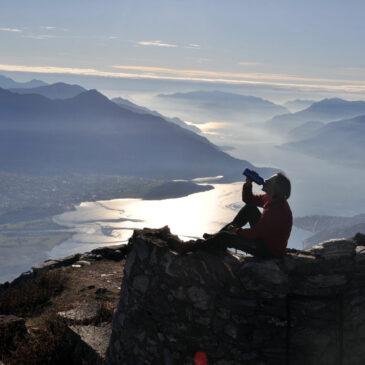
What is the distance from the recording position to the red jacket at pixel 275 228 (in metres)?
9.87

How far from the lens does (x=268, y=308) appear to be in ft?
30.6

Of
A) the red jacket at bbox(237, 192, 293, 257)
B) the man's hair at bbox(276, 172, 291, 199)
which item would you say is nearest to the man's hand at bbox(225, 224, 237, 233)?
the red jacket at bbox(237, 192, 293, 257)

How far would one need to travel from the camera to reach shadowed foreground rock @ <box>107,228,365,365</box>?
30.7 ft

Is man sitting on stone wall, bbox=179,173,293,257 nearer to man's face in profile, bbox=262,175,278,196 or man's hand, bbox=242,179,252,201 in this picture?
man's face in profile, bbox=262,175,278,196

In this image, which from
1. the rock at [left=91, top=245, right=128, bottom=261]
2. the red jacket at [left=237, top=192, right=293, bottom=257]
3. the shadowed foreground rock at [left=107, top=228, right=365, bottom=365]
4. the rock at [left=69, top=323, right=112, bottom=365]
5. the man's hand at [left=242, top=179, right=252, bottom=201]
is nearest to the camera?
the shadowed foreground rock at [left=107, top=228, right=365, bottom=365]

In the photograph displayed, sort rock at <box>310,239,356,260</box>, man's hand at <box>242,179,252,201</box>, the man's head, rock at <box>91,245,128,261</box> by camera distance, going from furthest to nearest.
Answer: rock at <box>91,245,128,261</box>
man's hand at <box>242,179,252,201</box>
the man's head
rock at <box>310,239,356,260</box>

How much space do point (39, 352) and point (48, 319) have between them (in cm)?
188

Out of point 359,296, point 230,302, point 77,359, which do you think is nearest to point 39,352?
point 77,359

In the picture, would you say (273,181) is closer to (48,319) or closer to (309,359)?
(309,359)

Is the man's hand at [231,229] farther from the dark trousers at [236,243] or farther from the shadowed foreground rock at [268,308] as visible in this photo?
the shadowed foreground rock at [268,308]

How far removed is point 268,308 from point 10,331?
24.8ft

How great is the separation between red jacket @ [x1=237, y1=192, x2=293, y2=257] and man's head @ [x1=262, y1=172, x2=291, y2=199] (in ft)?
0.44

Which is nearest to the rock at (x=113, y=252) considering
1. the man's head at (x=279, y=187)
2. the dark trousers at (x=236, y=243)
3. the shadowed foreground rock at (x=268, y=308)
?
the shadowed foreground rock at (x=268, y=308)

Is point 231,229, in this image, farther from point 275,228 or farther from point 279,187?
point 279,187
